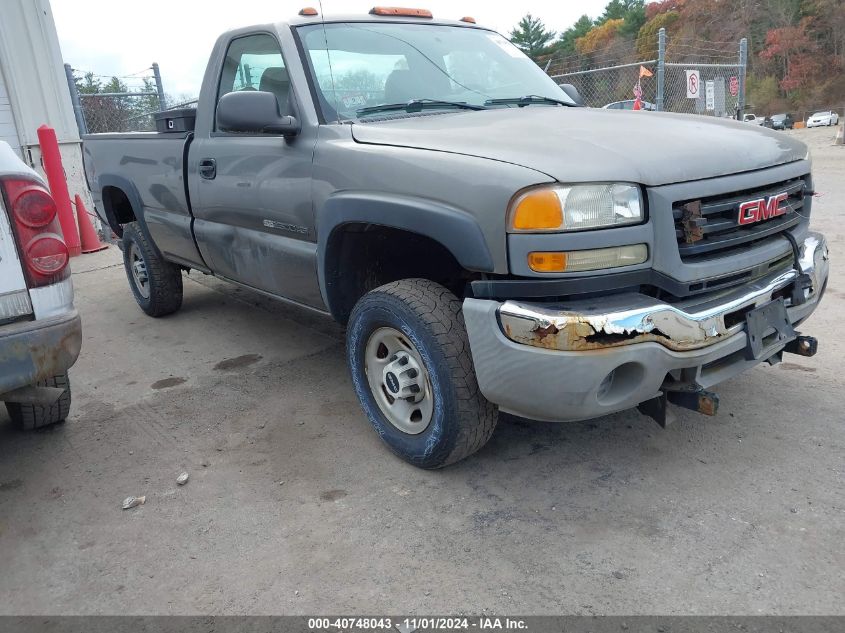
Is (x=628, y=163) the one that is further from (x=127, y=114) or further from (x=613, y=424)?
(x=127, y=114)

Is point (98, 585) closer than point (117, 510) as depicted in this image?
Yes

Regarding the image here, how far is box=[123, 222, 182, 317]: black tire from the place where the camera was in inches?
212

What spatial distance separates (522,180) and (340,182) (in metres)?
1.02

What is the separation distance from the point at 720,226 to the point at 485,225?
0.91 metres

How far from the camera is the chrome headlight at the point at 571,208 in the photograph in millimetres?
2316

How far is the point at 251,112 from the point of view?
3100mm

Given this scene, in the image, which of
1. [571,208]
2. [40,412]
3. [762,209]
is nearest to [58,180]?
[40,412]

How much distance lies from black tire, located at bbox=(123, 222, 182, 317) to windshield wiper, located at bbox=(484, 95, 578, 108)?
10.1 feet

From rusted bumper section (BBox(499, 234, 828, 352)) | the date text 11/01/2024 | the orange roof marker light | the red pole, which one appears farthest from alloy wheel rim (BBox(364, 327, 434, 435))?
the red pole

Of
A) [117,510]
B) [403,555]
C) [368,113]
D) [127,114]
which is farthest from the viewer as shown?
[127,114]

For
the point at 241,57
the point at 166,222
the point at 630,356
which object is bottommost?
the point at 630,356

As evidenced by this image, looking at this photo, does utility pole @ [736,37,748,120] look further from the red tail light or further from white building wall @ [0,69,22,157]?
the red tail light

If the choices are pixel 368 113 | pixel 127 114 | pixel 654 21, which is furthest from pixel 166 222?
pixel 654 21

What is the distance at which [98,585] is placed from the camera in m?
2.40
